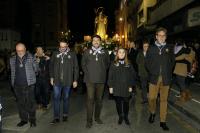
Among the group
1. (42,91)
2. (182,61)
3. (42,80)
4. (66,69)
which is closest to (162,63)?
(66,69)

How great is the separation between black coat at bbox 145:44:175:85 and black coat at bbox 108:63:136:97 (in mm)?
576

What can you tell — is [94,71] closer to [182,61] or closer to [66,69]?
[66,69]

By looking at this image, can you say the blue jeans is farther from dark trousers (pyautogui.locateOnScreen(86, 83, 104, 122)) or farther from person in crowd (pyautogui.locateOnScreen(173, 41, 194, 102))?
person in crowd (pyautogui.locateOnScreen(173, 41, 194, 102))

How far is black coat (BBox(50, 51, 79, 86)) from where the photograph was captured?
10.1 m

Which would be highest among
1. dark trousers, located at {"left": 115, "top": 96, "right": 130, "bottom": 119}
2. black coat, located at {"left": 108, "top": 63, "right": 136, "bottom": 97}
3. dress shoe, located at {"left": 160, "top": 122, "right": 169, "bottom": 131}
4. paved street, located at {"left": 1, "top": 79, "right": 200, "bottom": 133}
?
black coat, located at {"left": 108, "top": 63, "right": 136, "bottom": 97}

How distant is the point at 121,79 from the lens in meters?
9.77

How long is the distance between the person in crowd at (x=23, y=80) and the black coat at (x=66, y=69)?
2.02 feet

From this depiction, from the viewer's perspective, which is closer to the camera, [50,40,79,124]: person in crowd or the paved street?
the paved street

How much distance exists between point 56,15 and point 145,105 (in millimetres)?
68755

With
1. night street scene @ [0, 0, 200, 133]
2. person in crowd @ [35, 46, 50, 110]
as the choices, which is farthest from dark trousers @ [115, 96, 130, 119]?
person in crowd @ [35, 46, 50, 110]

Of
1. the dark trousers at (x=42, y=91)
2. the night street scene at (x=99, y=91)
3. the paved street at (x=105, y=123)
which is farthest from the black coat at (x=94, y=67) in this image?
the dark trousers at (x=42, y=91)

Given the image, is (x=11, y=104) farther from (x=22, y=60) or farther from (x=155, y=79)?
(x=155, y=79)

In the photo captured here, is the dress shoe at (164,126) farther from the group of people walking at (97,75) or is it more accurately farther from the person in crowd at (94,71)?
the person in crowd at (94,71)

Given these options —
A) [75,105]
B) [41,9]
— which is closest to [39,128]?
[75,105]
